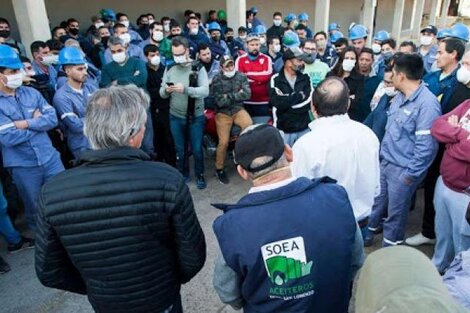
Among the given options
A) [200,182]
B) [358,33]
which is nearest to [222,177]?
[200,182]

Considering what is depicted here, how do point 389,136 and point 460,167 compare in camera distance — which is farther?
point 389,136

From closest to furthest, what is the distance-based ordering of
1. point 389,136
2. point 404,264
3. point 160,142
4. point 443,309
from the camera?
1. point 443,309
2. point 404,264
3. point 389,136
4. point 160,142

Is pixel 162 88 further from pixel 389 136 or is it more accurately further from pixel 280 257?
pixel 280 257

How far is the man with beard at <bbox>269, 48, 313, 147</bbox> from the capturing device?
14.0 ft

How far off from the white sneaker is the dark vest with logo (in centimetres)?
245

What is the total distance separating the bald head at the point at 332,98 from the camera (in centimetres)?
225

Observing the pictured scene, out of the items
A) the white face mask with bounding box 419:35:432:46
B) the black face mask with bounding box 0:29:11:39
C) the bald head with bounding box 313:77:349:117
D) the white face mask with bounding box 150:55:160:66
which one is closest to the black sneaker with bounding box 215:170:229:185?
the white face mask with bounding box 150:55:160:66

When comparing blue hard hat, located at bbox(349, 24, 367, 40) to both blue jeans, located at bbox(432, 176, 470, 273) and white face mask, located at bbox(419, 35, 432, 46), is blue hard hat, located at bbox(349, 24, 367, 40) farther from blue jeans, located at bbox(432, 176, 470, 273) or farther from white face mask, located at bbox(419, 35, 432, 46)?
blue jeans, located at bbox(432, 176, 470, 273)

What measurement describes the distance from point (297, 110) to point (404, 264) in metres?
3.78

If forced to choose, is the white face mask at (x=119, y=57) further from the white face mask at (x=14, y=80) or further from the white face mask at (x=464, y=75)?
the white face mask at (x=464, y=75)

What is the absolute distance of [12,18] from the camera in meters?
8.43

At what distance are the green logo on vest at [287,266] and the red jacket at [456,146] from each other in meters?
1.79

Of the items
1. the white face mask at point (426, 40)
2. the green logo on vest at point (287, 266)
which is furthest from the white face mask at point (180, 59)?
the white face mask at point (426, 40)

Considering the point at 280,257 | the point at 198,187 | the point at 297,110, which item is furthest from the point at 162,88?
the point at 280,257
